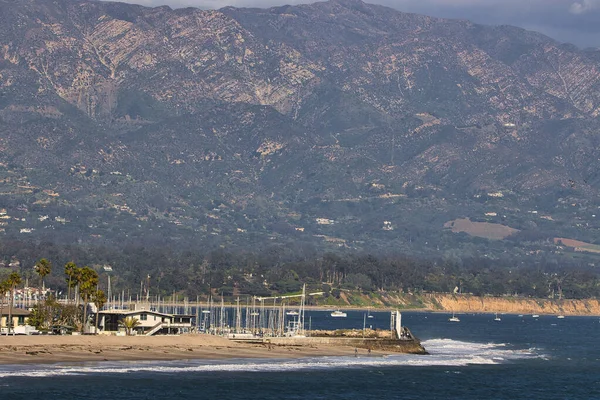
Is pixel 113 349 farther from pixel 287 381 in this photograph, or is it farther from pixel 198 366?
pixel 287 381

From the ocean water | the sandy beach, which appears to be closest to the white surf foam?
the ocean water

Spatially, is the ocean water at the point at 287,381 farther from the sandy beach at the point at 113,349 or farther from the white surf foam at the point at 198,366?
the sandy beach at the point at 113,349

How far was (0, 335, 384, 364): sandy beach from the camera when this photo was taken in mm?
171125

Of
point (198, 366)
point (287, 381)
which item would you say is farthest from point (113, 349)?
point (287, 381)

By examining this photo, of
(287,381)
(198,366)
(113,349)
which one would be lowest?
(287,381)

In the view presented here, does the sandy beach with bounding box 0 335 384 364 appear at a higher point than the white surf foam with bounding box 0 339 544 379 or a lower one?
higher

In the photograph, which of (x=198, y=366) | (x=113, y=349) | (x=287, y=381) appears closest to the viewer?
(x=287, y=381)

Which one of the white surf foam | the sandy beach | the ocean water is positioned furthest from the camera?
the sandy beach

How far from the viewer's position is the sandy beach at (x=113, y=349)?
171 m

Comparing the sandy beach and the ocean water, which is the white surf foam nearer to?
the ocean water

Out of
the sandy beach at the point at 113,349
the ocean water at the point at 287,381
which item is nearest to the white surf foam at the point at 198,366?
the ocean water at the point at 287,381

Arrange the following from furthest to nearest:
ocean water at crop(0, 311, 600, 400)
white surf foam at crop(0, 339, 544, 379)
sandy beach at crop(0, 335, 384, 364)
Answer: sandy beach at crop(0, 335, 384, 364)
white surf foam at crop(0, 339, 544, 379)
ocean water at crop(0, 311, 600, 400)

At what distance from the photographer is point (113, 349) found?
18188 cm

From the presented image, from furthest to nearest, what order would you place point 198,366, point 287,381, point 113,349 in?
point 113,349 → point 198,366 → point 287,381
